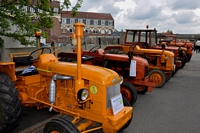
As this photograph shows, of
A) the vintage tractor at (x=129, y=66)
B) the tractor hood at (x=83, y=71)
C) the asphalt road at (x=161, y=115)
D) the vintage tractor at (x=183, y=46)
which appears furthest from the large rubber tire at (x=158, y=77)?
the vintage tractor at (x=183, y=46)

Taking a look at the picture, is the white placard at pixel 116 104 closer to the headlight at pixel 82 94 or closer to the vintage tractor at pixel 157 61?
the headlight at pixel 82 94

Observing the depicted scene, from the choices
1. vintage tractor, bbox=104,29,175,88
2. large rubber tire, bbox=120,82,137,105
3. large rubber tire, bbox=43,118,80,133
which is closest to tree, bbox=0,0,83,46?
large rubber tire, bbox=120,82,137,105

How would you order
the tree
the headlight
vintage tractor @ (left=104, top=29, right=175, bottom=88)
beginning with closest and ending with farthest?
the headlight
the tree
vintage tractor @ (left=104, top=29, right=175, bottom=88)

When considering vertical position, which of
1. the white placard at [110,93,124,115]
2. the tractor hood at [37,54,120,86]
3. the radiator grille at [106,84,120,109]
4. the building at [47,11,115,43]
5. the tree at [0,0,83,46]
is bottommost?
the white placard at [110,93,124,115]

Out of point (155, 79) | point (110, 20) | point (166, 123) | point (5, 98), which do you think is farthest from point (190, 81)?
point (110, 20)

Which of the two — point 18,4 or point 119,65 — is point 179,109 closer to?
point 119,65

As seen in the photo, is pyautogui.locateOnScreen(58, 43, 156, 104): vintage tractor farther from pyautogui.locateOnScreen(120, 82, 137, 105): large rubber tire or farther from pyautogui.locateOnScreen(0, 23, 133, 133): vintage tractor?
pyautogui.locateOnScreen(0, 23, 133, 133): vintage tractor

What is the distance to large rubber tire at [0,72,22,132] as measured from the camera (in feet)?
11.0

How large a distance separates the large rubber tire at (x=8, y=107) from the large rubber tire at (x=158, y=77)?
542 centimetres

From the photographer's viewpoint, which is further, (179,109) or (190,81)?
(190,81)

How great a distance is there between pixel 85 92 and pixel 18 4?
3.94 meters

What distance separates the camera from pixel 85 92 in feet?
10.3

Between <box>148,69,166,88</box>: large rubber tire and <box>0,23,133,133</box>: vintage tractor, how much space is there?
14.7 ft

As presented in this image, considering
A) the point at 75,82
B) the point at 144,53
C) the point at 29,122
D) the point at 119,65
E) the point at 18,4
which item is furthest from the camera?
the point at 144,53
